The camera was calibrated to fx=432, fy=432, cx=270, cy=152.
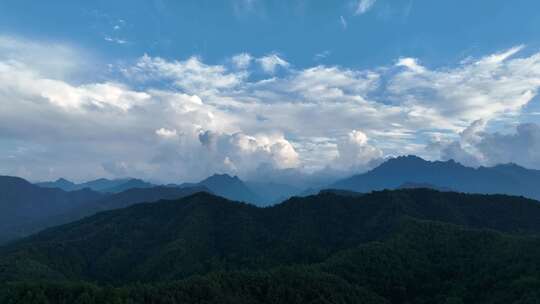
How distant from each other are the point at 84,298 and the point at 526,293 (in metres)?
192

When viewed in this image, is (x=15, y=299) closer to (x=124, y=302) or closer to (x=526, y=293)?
(x=124, y=302)

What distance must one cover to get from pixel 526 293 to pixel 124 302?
17648cm

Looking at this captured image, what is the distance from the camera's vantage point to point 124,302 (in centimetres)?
A: 17862

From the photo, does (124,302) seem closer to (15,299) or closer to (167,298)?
(167,298)

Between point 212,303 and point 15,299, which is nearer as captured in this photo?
point 15,299

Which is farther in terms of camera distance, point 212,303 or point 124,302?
point 212,303

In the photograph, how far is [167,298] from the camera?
188000 mm

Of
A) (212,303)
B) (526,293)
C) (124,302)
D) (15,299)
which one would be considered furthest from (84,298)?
(526,293)

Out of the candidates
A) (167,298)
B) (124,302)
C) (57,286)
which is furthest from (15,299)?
(167,298)

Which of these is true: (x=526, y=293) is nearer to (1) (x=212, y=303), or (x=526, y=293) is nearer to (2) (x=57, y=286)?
(1) (x=212, y=303)

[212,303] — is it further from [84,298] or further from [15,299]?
[15,299]

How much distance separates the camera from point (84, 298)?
176000 mm

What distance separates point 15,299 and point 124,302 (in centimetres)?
4295

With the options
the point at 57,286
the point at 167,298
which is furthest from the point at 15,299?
the point at 167,298
